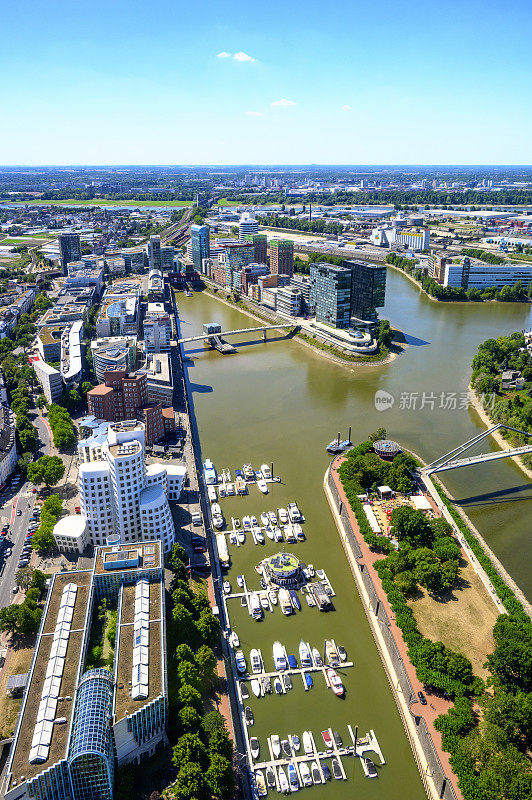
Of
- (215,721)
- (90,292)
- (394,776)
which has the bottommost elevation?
(394,776)

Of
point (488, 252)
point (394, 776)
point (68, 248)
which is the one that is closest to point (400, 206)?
point (488, 252)

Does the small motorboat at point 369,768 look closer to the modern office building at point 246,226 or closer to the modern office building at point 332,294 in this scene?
the modern office building at point 332,294

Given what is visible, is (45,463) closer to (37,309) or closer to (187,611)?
(187,611)

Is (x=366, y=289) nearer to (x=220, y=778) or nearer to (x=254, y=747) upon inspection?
(x=254, y=747)

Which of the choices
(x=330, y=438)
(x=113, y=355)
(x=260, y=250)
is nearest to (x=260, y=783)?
(x=330, y=438)

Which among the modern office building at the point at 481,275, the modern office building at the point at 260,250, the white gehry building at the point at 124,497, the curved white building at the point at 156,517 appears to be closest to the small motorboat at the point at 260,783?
the curved white building at the point at 156,517

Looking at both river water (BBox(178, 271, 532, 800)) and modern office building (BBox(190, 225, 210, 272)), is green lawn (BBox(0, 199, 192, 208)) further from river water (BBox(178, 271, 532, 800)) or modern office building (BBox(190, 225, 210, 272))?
river water (BBox(178, 271, 532, 800))

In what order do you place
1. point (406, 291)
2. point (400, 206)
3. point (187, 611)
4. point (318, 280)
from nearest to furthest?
point (187, 611) < point (318, 280) < point (406, 291) < point (400, 206)
